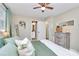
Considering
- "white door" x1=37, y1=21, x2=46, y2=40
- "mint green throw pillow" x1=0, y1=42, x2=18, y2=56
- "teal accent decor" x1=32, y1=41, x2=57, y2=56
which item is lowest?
"teal accent decor" x1=32, y1=41, x2=57, y2=56

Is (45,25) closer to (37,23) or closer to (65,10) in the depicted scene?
(37,23)

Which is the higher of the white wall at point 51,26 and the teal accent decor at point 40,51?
the white wall at point 51,26

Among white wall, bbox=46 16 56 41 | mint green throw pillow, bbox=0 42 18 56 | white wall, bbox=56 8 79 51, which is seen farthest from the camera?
white wall, bbox=46 16 56 41

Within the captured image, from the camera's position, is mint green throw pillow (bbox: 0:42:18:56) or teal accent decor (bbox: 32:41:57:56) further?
teal accent decor (bbox: 32:41:57:56)

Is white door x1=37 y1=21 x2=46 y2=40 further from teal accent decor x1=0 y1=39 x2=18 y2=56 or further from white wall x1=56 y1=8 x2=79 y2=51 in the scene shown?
teal accent decor x1=0 y1=39 x2=18 y2=56

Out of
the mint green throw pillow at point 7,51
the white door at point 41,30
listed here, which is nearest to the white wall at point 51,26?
the white door at point 41,30

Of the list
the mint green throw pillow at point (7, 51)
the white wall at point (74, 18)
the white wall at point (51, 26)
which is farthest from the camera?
the white wall at point (51, 26)

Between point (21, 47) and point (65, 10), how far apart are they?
57cm

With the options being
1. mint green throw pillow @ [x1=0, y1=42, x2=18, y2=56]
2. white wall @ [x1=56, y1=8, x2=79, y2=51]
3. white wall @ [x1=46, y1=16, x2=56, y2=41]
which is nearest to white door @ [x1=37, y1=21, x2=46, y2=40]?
white wall @ [x1=46, y1=16, x2=56, y2=41]

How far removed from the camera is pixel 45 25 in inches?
46.0

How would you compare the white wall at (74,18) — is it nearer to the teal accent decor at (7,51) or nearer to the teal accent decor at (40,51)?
the teal accent decor at (40,51)

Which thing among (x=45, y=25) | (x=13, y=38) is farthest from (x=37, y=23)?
(x=13, y=38)

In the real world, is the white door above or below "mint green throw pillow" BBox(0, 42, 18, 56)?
above

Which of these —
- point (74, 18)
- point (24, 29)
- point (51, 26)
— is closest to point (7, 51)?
point (24, 29)
